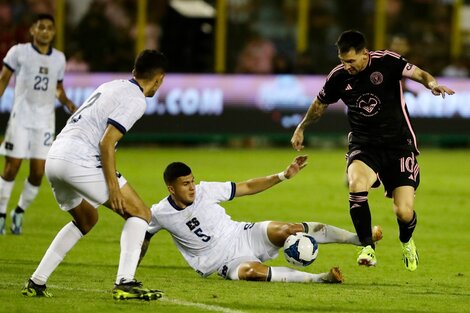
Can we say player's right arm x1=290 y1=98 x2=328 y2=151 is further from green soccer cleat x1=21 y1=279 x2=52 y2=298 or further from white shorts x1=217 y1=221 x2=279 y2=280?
green soccer cleat x1=21 y1=279 x2=52 y2=298

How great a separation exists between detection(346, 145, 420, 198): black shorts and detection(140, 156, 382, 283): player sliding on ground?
82 cm

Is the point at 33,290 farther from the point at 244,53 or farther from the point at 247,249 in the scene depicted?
the point at 244,53

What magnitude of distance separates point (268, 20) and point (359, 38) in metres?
17.0

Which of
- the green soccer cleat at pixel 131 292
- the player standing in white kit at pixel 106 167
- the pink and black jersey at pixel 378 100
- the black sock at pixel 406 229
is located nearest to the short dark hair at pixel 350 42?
the pink and black jersey at pixel 378 100

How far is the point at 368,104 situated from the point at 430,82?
0.67 meters

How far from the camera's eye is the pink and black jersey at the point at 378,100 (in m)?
9.96

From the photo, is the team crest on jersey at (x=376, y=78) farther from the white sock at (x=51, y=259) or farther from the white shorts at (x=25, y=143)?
the white shorts at (x=25, y=143)

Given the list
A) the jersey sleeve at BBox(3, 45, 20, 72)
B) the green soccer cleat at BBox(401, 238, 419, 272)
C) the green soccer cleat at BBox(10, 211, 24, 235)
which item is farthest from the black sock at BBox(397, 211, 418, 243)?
the jersey sleeve at BBox(3, 45, 20, 72)

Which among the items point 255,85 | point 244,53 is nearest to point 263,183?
point 255,85

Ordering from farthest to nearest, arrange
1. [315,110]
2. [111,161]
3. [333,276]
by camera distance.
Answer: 1. [315,110]
2. [333,276]
3. [111,161]

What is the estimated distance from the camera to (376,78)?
9945mm

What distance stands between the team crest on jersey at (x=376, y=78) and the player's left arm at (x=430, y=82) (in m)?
0.21

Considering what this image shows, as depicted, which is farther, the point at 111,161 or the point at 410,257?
the point at 410,257

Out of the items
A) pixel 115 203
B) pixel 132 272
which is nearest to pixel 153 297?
pixel 132 272
